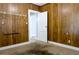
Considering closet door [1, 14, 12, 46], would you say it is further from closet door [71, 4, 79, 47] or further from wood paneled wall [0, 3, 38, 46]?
closet door [71, 4, 79, 47]

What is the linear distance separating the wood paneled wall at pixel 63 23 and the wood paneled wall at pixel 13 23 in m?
0.32

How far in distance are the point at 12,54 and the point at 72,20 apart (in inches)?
45.9

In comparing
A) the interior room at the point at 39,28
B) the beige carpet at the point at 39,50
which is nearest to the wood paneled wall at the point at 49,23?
the interior room at the point at 39,28

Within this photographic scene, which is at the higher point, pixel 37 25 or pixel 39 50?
pixel 37 25

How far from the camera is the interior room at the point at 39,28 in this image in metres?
1.86

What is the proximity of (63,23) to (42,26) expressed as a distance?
366 millimetres

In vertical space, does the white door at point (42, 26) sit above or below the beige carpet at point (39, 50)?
above

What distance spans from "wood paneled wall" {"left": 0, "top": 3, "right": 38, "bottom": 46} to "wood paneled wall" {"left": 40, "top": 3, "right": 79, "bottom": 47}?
1.06 feet

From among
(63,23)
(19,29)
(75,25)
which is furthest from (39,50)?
(75,25)

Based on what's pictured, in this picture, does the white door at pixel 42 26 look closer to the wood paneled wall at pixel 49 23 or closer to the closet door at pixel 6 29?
the wood paneled wall at pixel 49 23

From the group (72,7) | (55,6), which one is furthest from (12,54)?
(72,7)

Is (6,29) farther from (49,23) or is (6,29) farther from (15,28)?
(49,23)

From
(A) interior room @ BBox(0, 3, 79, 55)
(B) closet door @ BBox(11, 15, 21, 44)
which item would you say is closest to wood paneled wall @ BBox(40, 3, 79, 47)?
(A) interior room @ BBox(0, 3, 79, 55)

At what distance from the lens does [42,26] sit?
1964 millimetres
